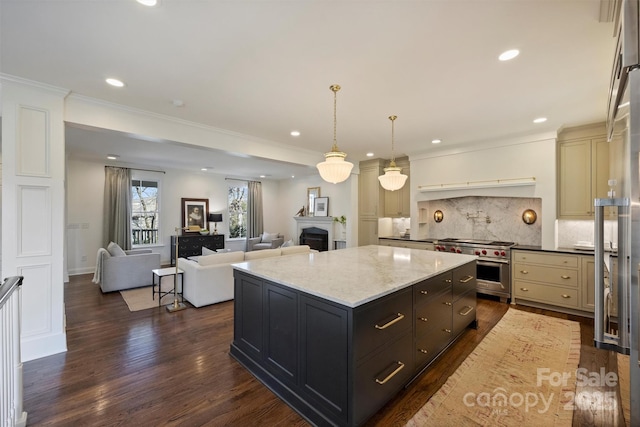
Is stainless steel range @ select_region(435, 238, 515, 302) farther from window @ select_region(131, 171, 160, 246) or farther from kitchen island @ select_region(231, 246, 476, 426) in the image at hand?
window @ select_region(131, 171, 160, 246)

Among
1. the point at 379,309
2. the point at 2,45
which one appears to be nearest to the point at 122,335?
the point at 2,45

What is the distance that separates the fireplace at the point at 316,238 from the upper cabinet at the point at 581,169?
5286 mm

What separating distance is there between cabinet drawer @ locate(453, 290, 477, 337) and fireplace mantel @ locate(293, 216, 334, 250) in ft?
15.6

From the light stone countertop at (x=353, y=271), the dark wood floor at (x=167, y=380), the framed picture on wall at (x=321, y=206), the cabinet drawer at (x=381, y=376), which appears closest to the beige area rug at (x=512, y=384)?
the dark wood floor at (x=167, y=380)

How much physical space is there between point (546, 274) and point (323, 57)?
14.2 feet

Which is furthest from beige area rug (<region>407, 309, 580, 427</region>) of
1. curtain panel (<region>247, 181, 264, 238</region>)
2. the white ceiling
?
curtain panel (<region>247, 181, 264, 238</region>)

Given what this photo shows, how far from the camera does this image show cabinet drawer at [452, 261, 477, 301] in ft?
9.50

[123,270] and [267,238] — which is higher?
[267,238]

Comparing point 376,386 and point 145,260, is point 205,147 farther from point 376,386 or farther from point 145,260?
point 376,386

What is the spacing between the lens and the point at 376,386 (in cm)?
187

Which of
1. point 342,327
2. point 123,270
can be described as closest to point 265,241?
point 123,270

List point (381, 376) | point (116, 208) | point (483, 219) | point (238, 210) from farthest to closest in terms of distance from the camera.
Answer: point (238, 210), point (116, 208), point (483, 219), point (381, 376)

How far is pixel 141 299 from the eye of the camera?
4500mm

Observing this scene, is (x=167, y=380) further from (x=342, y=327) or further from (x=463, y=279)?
(x=463, y=279)
